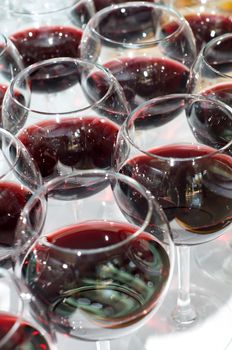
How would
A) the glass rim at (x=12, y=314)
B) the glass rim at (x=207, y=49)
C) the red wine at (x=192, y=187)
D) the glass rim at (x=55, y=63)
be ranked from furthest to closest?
the glass rim at (x=207, y=49), the glass rim at (x=55, y=63), the red wine at (x=192, y=187), the glass rim at (x=12, y=314)

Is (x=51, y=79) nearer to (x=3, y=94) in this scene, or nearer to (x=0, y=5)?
(x=3, y=94)

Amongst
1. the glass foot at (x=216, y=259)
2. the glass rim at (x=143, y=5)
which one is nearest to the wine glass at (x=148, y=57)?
the glass rim at (x=143, y=5)

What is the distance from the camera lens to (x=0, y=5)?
1.56 meters

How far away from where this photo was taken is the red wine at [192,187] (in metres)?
0.93

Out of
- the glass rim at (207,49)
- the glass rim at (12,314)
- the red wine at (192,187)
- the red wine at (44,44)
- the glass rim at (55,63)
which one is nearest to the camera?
the glass rim at (12,314)

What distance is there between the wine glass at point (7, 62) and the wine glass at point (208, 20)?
0.32 metres

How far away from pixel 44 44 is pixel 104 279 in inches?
25.4

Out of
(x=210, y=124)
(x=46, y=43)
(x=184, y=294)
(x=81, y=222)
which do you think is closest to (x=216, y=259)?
(x=184, y=294)

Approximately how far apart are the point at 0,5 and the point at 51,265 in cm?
88

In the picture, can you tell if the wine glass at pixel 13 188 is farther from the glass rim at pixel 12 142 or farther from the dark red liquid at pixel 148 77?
the dark red liquid at pixel 148 77

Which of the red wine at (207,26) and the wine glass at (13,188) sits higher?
the wine glass at (13,188)

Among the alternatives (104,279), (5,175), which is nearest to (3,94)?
(5,175)

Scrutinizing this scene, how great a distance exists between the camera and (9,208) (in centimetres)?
96

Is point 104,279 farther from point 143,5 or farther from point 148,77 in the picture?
point 143,5
